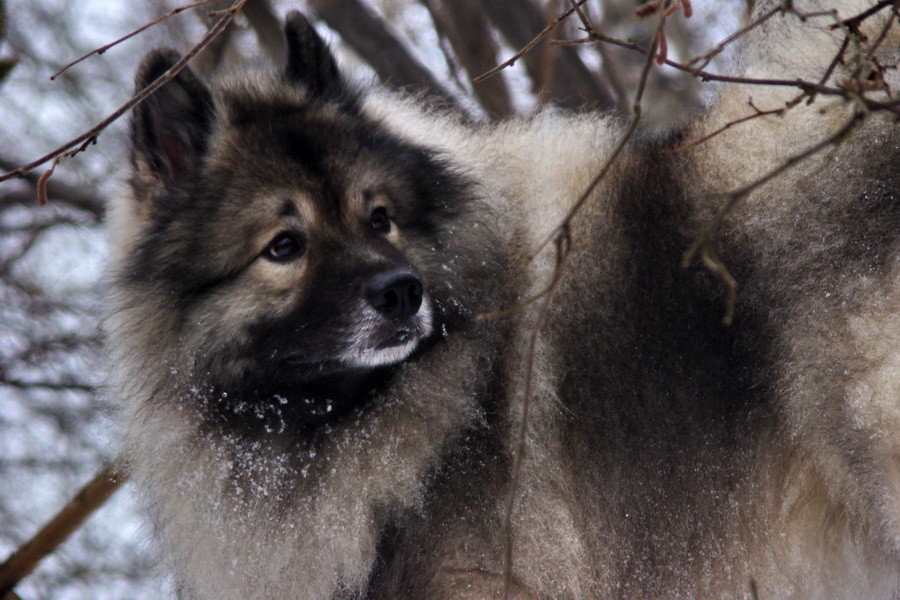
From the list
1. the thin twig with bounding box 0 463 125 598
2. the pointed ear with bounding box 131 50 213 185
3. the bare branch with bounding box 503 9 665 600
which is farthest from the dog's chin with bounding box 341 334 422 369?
the thin twig with bounding box 0 463 125 598

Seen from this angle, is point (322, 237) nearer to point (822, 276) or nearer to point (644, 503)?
point (644, 503)

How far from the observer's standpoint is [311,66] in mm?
2850

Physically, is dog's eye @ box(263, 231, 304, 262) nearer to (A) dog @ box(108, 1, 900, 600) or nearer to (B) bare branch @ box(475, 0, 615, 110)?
(A) dog @ box(108, 1, 900, 600)

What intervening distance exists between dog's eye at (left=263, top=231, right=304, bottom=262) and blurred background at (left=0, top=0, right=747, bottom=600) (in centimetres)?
185

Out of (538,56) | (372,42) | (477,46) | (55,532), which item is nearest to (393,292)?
(55,532)

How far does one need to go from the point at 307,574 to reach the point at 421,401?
2.14 feet

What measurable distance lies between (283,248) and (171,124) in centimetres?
54

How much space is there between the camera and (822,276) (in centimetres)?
253

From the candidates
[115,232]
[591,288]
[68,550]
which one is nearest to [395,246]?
[591,288]

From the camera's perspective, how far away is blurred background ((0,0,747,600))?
4680 mm

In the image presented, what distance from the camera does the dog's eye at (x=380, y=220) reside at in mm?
2635

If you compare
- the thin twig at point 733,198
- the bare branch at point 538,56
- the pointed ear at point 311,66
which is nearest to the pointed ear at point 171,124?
the pointed ear at point 311,66

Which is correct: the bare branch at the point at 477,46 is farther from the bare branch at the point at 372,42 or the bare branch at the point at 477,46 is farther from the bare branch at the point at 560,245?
the bare branch at the point at 560,245

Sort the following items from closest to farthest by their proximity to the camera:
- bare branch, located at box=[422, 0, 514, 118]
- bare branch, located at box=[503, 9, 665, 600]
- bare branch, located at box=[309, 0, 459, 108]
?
bare branch, located at box=[503, 9, 665, 600] → bare branch, located at box=[309, 0, 459, 108] → bare branch, located at box=[422, 0, 514, 118]
